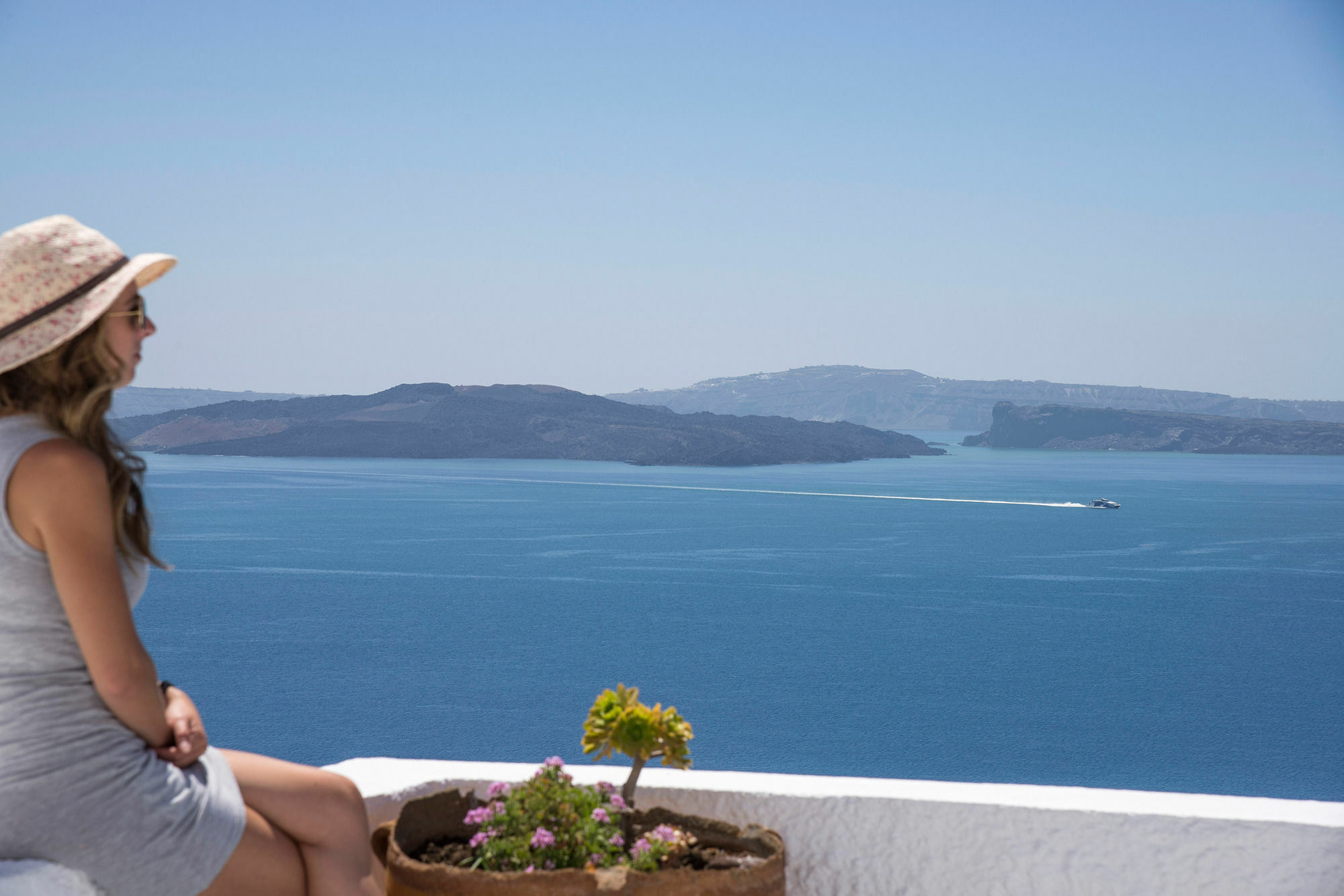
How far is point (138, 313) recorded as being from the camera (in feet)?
4.10

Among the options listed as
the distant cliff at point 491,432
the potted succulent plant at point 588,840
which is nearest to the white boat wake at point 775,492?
the distant cliff at point 491,432

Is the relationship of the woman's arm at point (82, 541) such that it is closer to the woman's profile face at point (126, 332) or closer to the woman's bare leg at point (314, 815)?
the woman's profile face at point (126, 332)

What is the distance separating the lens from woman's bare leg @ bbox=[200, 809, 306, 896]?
131cm

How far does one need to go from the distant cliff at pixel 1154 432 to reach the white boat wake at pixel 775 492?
94.5 m

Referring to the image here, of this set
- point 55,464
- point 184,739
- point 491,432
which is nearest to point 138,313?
point 55,464

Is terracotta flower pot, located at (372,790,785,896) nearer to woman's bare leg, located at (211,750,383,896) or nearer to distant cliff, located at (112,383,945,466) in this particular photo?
woman's bare leg, located at (211,750,383,896)

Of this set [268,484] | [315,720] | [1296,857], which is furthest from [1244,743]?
[268,484]

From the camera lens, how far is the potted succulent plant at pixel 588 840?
162 cm

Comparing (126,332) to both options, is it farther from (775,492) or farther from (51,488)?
(775,492)

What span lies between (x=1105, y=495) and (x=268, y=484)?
6994 centimetres

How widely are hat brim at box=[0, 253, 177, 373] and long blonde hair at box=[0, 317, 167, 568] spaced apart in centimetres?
1

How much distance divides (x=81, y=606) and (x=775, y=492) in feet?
299

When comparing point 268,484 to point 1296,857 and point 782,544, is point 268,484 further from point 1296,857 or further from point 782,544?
point 1296,857

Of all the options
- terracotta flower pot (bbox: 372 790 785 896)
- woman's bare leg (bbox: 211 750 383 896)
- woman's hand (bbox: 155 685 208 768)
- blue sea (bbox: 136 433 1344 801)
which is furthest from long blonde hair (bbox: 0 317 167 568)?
blue sea (bbox: 136 433 1344 801)
